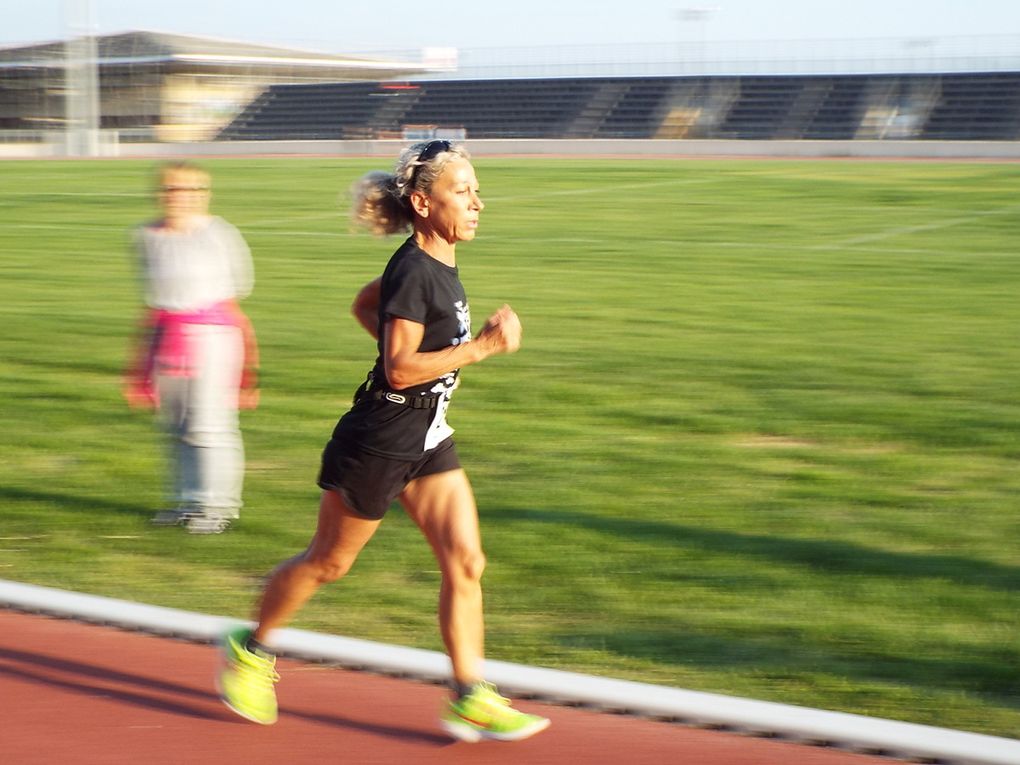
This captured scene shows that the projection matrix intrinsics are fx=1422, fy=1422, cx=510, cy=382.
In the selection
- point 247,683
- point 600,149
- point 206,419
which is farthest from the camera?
point 600,149

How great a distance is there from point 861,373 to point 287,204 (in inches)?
718

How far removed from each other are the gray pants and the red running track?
5.50ft

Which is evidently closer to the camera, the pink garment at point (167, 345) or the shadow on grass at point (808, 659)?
the shadow on grass at point (808, 659)

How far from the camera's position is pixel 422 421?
3842 mm

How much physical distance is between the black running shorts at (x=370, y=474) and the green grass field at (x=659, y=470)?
1.00 meters

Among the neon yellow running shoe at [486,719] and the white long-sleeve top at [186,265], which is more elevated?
Answer: the white long-sleeve top at [186,265]

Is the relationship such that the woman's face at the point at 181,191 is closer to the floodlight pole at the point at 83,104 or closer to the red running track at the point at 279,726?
→ the red running track at the point at 279,726

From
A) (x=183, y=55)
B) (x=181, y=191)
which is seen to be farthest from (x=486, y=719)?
(x=183, y=55)

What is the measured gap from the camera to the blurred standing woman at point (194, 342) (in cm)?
611

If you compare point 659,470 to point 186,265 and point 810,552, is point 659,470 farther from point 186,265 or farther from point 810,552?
point 186,265

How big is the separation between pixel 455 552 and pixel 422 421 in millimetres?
365

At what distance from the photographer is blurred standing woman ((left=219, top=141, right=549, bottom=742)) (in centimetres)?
370

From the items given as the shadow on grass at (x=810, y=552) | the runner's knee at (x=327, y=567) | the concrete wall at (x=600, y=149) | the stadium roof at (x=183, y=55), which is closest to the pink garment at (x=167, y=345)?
the shadow on grass at (x=810, y=552)

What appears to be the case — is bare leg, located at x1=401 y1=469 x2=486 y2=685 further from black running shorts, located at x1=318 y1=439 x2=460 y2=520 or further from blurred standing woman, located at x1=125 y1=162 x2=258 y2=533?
blurred standing woman, located at x1=125 y1=162 x2=258 y2=533
